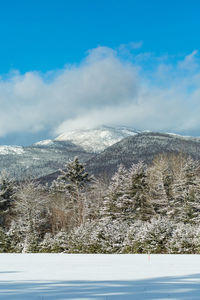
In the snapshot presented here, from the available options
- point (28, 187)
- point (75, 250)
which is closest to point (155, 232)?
point (75, 250)

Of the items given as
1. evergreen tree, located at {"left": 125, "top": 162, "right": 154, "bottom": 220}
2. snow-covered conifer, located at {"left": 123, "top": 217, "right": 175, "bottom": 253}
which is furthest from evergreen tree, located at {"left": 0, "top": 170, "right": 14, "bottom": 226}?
snow-covered conifer, located at {"left": 123, "top": 217, "right": 175, "bottom": 253}

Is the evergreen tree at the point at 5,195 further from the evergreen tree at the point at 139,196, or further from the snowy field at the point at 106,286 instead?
the snowy field at the point at 106,286

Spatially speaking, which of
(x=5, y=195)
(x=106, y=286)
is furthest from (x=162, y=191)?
(x=106, y=286)

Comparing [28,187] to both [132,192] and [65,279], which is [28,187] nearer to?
[132,192]

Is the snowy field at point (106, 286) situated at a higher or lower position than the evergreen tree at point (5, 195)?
lower

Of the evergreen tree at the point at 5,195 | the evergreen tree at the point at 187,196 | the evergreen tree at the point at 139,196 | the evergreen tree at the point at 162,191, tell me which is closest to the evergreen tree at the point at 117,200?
the evergreen tree at the point at 139,196

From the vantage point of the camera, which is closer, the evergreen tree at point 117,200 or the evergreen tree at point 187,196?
the evergreen tree at point 187,196

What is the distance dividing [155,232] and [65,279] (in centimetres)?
1384

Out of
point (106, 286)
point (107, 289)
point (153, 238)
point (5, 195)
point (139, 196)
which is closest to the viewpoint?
point (107, 289)

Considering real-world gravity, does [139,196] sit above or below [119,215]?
above

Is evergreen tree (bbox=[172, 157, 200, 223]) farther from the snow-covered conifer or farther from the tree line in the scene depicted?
the snow-covered conifer

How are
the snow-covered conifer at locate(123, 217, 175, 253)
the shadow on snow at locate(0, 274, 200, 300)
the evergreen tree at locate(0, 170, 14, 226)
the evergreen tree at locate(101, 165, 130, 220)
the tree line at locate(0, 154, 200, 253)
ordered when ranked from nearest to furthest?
the shadow on snow at locate(0, 274, 200, 300)
the snow-covered conifer at locate(123, 217, 175, 253)
the tree line at locate(0, 154, 200, 253)
the evergreen tree at locate(101, 165, 130, 220)
the evergreen tree at locate(0, 170, 14, 226)

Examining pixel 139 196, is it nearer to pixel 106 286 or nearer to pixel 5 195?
pixel 5 195

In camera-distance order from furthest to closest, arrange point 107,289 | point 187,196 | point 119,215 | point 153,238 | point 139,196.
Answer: point 139,196 → point 119,215 → point 187,196 → point 153,238 → point 107,289
